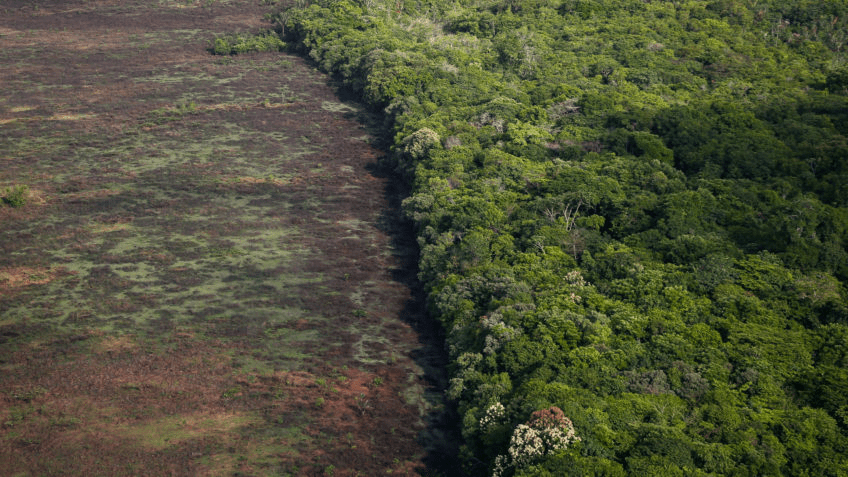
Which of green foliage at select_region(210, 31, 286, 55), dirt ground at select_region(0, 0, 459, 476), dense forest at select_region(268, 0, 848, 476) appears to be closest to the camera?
dense forest at select_region(268, 0, 848, 476)

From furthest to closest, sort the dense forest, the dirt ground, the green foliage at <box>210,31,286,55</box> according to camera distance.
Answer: the green foliage at <box>210,31,286,55</box> < the dirt ground < the dense forest

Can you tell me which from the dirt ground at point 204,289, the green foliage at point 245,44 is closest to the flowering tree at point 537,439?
the dirt ground at point 204,289

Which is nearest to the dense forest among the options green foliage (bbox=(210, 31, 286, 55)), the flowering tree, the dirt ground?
the flowering tree

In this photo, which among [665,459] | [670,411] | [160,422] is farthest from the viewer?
[160,422]

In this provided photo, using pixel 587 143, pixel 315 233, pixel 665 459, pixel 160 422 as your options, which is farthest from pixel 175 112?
pixel 665 459

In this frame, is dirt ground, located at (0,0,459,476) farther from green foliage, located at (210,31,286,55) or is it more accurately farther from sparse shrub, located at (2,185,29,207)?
green foliage, located at (210,31,286,55)

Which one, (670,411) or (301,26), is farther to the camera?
(301,26)

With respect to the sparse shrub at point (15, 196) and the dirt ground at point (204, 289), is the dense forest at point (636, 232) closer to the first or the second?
the dirt ground at point (204, 289)

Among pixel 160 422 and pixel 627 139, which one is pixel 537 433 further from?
pixel 627 139
